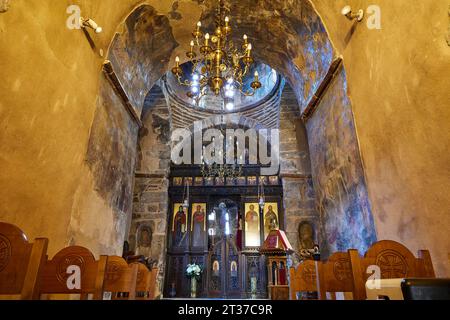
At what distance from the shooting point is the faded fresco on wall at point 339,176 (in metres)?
4.91

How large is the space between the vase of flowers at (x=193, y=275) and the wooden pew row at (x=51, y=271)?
7127mm

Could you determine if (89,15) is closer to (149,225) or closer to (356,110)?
(356,110)

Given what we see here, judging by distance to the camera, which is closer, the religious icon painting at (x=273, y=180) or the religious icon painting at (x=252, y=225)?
the religious icon painting at (x=252, y=225)

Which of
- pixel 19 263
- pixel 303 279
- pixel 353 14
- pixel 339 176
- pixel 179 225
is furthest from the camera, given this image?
pixel 179 225

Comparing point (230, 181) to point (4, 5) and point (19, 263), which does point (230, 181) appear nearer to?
point (4, 5)

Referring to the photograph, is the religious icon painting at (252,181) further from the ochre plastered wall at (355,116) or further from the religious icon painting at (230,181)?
the ochre plastered wall at (355,116)

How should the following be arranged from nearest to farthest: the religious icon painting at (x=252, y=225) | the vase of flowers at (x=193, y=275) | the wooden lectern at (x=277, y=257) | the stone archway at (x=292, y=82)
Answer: the wooden lectern at (x=277, y=257) → the stone archway at (x=292, y=82) → the vase of flowers at (x=193, y=275) → the religious icon painting at (x=252, y=225)

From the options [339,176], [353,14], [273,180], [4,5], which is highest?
[273,180]

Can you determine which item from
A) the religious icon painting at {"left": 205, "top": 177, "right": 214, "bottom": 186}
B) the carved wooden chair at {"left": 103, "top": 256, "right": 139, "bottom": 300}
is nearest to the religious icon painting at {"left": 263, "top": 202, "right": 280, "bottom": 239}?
the religious icon painting at {"left": 205, "top": 177, "right": 214, "bottom": 186}

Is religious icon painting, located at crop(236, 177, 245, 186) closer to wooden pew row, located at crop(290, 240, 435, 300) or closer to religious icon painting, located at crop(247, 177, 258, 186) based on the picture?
religious icon painting, located at crop(247, 177, 258, 186)

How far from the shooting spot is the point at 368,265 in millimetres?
2393

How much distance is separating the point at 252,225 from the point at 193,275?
2713 mm

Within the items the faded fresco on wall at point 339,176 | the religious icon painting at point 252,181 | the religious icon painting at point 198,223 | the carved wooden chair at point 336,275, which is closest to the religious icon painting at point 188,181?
the religious icon painting at point 198,223

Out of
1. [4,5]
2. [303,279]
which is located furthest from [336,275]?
[4,5]
